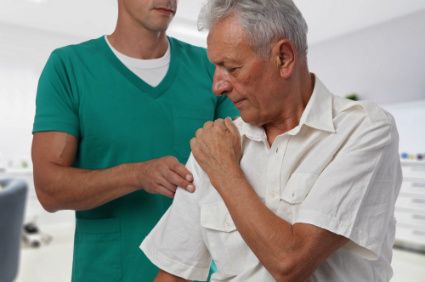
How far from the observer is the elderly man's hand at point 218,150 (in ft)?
3.47

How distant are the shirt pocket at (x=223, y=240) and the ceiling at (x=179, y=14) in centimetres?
500

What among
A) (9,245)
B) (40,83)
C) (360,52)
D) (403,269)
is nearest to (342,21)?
(360,52)

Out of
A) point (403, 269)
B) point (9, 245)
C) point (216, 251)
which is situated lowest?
point (403, 269)

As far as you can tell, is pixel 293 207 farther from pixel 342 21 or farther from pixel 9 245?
pixel 342 21

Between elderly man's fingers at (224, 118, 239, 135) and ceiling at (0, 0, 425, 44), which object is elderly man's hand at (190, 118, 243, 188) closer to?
elderly man's fingers at (224, 118, 239, 135)

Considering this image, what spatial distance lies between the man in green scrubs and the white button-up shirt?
0.57ft

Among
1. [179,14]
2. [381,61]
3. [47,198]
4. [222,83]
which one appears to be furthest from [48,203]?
[381,61]

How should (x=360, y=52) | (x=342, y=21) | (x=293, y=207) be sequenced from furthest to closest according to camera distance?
(x=360, y=52) → (x=342, y=21) → (x=293, y=207)

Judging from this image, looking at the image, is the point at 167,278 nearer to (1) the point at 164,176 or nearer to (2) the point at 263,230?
(1) the point at 164,176

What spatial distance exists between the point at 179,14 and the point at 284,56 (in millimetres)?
5538

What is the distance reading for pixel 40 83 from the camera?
1460 millimetres

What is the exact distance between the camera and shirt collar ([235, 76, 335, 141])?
3.60 ft

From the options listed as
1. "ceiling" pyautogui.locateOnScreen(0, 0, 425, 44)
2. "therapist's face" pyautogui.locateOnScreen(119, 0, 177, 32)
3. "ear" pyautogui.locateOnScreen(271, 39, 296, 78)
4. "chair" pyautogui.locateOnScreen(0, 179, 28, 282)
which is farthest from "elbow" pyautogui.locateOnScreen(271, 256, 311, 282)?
"ceiling" pyautogui.locateOnScreen(0, 0, 425, 44)

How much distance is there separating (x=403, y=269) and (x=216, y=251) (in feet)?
14.2
